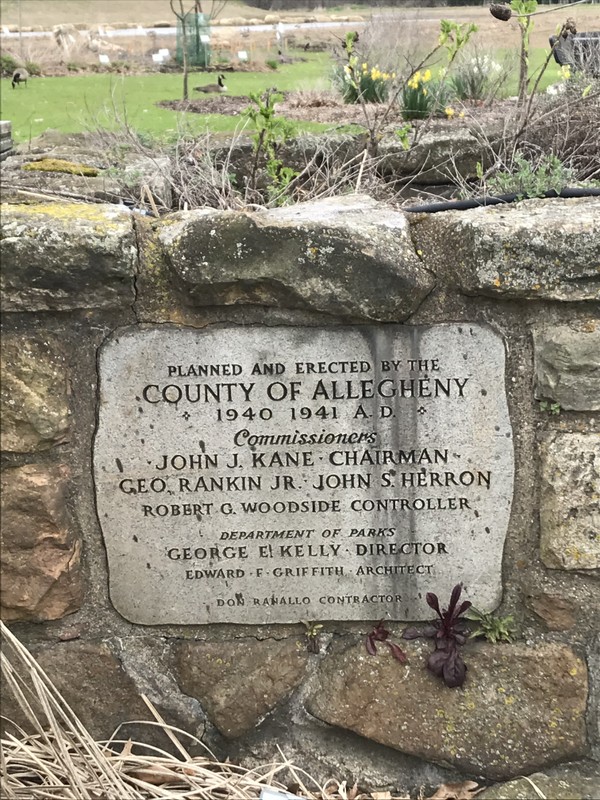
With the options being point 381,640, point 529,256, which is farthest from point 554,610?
point 529,256

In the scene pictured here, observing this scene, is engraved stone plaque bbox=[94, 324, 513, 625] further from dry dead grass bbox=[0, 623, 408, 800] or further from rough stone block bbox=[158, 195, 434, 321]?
dry dead grass bbox=[0, 623, 408, 800]

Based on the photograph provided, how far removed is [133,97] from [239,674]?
18.5 ft

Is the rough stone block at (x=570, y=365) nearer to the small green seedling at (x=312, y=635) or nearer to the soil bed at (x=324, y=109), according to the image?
the small green seedling at (x=312, y=635)

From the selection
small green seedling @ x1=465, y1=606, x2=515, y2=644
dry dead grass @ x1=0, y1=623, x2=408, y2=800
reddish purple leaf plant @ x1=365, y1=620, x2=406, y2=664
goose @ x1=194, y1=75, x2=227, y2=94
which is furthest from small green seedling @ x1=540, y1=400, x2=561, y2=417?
goose @ x1=194, y1=75, x2=227, y2=94

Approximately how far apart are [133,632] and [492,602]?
884 millimetres

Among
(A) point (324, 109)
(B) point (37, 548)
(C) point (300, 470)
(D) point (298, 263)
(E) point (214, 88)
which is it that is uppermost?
(E) point (214, 88)

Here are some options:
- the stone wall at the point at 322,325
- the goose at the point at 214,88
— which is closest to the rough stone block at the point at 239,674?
the stone wall at the point at 322,325

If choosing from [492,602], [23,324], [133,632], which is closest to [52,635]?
[133,632]

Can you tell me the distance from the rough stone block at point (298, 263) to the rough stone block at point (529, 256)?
106mm

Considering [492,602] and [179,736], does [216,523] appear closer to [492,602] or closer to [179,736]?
[179,736]

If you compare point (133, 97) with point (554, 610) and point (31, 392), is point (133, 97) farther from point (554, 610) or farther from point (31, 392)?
point (554, 610)

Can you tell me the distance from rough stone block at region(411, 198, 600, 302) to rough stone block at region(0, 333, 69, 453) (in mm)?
899

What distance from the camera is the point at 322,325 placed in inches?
63.8

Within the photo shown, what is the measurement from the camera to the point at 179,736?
1849mm
